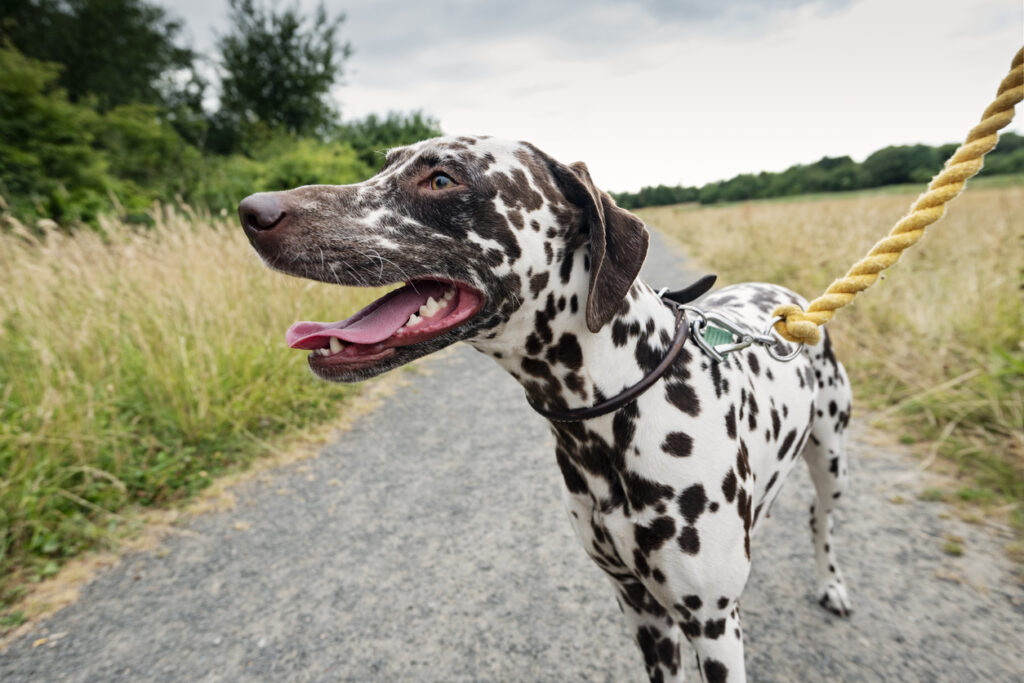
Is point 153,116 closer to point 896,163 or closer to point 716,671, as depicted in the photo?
point 716,671

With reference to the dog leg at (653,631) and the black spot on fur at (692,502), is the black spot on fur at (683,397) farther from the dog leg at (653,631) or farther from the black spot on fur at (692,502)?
the dog leg at (653,631)

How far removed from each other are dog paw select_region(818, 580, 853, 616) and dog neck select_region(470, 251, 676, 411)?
6.06 ft

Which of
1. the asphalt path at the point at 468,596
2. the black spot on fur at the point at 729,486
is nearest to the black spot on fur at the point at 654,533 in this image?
the black spot on fur at the point at 729,486

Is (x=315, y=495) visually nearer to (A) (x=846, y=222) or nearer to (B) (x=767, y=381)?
(B) (x=767, y=381)

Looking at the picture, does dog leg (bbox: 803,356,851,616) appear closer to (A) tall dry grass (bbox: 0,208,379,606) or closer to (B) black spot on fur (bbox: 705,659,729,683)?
(B) black spot on fur (bbox: 705,659,729,683)

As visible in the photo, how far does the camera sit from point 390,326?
1466mm

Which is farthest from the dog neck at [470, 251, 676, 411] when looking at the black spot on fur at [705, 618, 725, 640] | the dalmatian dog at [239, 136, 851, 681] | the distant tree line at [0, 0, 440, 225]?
the distant tree line at [0, 0, 440, 225]

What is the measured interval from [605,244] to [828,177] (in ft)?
151

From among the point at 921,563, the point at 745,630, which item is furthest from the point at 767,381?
the point at 921,563

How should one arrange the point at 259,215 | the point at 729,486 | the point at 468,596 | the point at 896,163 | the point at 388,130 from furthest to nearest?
the point at 896,163, the point at 388,130, the point at 468,596, the point at 729,486, the point at 259,215

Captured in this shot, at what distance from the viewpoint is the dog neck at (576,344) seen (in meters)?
1.51

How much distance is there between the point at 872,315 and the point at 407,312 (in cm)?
565

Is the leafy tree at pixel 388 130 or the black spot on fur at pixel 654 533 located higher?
the leafy tree at pixel 388 130

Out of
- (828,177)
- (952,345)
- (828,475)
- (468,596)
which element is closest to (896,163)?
(828,177)
